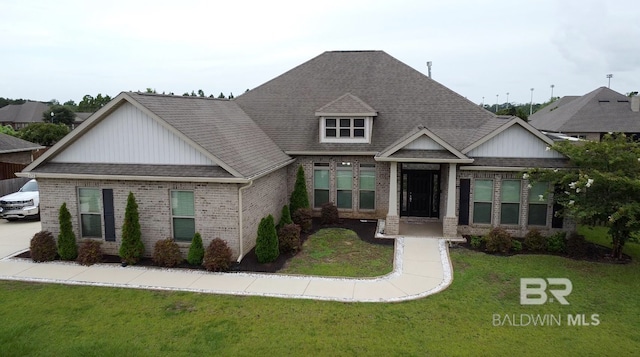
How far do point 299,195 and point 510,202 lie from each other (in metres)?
8.34

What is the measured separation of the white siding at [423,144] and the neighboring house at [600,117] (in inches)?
1002

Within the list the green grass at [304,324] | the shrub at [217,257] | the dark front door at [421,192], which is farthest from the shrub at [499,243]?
the shrub at [217,257]

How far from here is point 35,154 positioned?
2898 centimetres

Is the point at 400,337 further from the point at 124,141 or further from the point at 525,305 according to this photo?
the point at 124,141

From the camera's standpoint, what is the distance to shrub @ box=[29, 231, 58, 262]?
14133 mm

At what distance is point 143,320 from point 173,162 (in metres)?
5.44

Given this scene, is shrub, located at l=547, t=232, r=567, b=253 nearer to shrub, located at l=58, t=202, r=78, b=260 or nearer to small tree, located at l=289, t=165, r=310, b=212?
small tree, located at l=289, t=165, r=310, b=212

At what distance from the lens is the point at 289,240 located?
14750 millimetres

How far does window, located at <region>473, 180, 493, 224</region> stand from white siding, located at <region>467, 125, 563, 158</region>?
1155 mm

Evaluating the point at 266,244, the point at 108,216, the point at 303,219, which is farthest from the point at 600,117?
the point at 108,216

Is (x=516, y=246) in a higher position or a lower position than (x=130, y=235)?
lower

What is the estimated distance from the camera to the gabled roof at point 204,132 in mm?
13617

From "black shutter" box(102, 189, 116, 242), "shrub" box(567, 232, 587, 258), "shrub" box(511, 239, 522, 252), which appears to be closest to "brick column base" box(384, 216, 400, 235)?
"shrub" box(511, 239, 522, 252)

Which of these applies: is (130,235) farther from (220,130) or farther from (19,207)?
(19,207)
